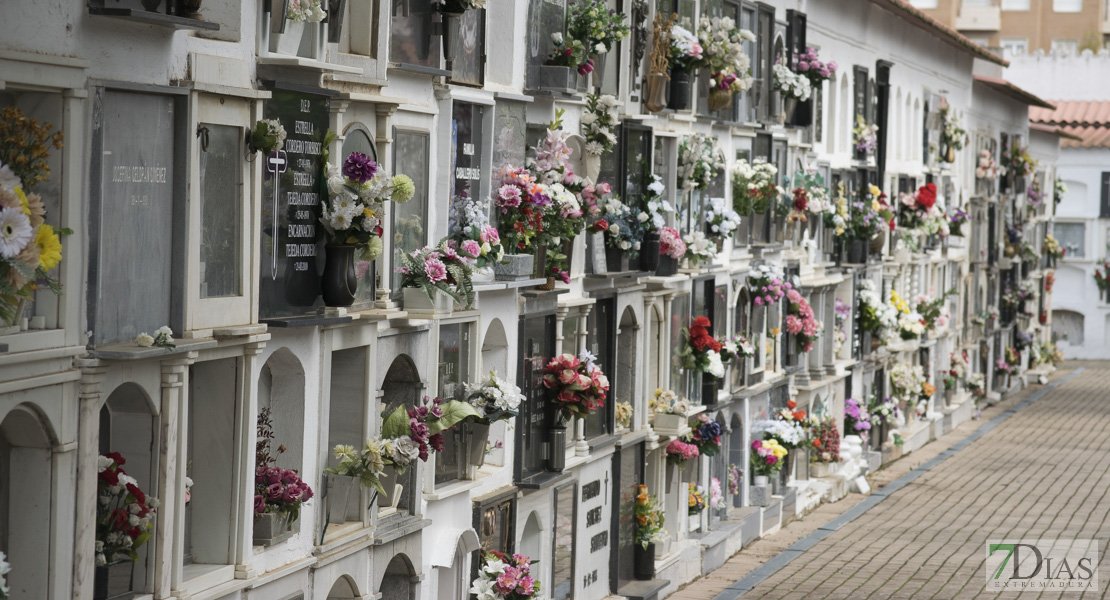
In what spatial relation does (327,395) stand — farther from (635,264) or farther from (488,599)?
(635,264)

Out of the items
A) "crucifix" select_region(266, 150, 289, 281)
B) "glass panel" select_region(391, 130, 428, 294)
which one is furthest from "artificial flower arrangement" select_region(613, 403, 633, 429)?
"crucifix" select_region(266, 150, 289, 281)

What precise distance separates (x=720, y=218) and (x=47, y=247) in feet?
38.3

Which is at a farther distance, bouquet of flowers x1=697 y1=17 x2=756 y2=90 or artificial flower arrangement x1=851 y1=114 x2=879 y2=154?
artificial flower arrangement x1=851 y1=114 x2=879 y2=154

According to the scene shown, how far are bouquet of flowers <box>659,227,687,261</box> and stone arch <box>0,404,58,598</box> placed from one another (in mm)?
8960

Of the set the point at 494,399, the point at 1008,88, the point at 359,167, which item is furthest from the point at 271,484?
the point at 1008,88

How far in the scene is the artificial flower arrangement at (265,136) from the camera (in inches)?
321

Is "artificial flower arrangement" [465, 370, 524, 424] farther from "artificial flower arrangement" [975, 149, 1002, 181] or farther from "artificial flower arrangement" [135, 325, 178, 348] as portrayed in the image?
"artificial flower arrangement" [975, 149, 1002, 181]

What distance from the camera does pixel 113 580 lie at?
7.43m

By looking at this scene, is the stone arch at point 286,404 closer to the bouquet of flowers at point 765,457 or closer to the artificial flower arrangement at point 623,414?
the artificial flower arrangement at point 623,414

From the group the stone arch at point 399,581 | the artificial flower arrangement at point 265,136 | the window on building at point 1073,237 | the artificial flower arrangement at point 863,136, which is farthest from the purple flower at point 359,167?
the window on building at point 1073,237

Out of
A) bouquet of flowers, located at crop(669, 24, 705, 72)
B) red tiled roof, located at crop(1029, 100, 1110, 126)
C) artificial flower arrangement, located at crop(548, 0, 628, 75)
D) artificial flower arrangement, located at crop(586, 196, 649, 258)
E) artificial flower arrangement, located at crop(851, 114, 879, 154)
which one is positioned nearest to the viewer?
artificial flower arrangement, located at crop(548, 0, 628, 75)

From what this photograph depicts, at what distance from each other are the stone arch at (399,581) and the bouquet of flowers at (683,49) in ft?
Result: 23.3

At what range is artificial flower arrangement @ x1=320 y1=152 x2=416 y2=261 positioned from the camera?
8.90 meters

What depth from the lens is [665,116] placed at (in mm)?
16078
